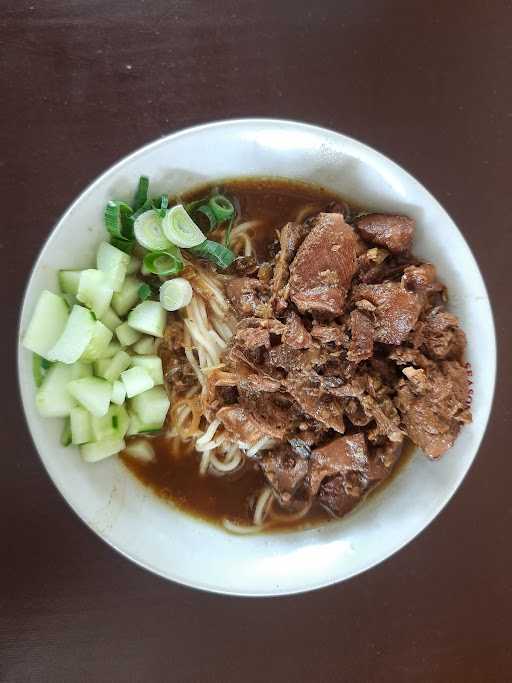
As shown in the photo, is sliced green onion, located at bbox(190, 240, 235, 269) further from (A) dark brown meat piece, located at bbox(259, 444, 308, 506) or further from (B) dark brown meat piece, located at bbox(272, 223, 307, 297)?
(A) dark brown meat piece, located at bbox(259, 444, 308, 506)

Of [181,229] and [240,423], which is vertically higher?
[181,229]

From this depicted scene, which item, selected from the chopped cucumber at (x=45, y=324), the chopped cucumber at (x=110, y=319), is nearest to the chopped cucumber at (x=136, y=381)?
the chopped cucumber at (x=110, y=319)

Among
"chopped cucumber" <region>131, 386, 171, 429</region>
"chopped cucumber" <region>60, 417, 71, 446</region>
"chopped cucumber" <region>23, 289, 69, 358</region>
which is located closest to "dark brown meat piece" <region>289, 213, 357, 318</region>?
"chopped cucumber" <region>131, 386, 171, 429</region>

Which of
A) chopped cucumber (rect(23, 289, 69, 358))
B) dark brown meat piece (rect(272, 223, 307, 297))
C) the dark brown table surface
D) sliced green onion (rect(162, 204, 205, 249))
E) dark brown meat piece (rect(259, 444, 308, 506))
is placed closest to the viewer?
chopped cucumber (rect(23, 289, 69, 358))

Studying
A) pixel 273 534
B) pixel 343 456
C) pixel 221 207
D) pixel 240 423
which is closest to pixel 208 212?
pixel 221 207

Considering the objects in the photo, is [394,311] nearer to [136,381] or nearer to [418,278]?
[418,278]

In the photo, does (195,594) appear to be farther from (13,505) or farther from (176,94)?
(176,94)
